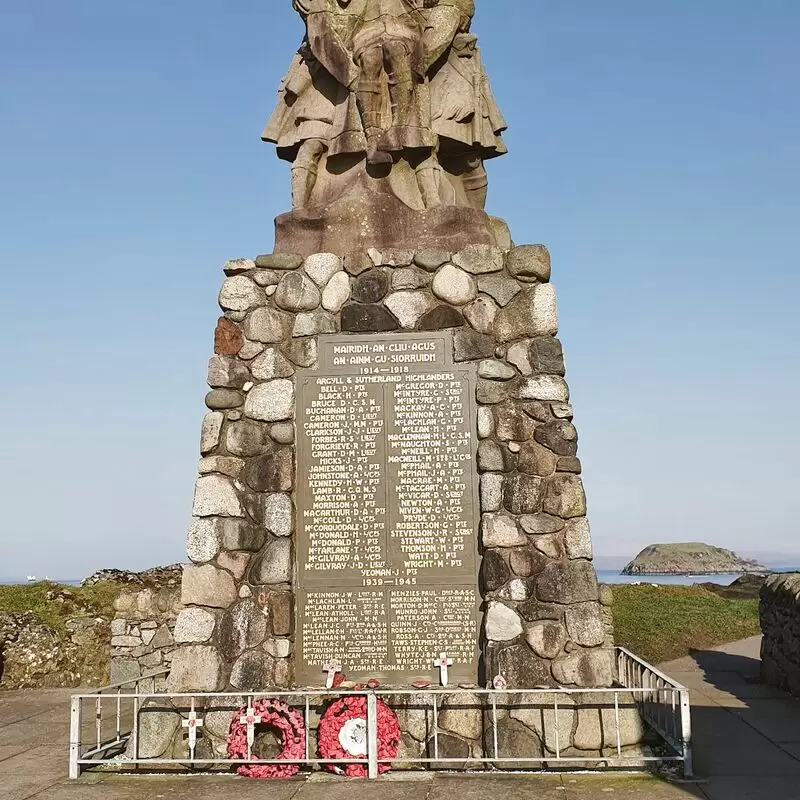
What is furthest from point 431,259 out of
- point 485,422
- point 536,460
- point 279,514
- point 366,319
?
point 279,514

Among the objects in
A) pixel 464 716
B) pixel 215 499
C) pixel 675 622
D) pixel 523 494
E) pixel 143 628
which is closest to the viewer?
pixel 464 716

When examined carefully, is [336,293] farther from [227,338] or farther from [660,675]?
[660,675]

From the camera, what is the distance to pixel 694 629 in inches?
590

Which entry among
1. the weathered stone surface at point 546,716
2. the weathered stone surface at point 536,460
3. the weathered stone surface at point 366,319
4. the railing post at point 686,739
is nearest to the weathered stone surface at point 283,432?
the weathered stone surface at point 366,319

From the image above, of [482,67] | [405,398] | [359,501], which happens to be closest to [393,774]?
[359,501]

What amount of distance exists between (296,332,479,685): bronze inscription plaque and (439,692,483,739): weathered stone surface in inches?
9.7

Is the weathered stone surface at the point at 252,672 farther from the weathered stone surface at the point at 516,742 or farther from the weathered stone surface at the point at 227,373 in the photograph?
the weathered stone surface at the point at 227,373

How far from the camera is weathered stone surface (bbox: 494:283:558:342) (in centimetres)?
751

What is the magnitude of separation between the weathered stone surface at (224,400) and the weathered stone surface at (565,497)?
2696 mm

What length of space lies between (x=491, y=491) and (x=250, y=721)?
255cm

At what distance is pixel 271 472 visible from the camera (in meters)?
7.42

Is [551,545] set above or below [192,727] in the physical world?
above

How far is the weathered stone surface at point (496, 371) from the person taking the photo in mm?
7445

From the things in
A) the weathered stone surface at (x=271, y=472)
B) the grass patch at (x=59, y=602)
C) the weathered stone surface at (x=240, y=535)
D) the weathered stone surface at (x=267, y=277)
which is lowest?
the grass patch at (x=59, y=602)
